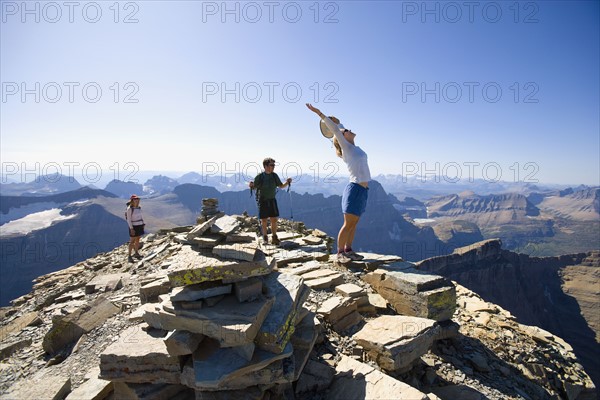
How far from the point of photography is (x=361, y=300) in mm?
6613

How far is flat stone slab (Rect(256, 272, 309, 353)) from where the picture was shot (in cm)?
389

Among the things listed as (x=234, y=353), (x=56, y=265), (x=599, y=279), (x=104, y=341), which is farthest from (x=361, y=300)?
(x=599, y=279)

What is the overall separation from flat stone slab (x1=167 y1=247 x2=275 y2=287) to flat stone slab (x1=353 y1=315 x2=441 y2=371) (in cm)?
240

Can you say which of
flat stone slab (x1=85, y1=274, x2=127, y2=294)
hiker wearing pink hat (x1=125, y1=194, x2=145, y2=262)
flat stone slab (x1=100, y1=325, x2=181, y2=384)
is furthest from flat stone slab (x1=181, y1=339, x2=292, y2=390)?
hiker wearing pink hat (x1=125, y1=194, x2=145, y2=262)

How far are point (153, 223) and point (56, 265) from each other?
196 ft

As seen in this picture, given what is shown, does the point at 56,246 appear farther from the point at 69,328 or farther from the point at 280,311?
the point at 280,311

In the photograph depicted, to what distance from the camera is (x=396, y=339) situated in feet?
16.3

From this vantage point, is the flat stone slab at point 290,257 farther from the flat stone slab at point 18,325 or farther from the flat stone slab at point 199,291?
the flat stone slab at point 18,325

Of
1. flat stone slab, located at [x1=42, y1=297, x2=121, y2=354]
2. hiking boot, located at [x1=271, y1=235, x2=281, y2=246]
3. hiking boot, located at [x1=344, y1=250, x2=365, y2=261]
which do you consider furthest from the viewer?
hiking boot, located at [x1=271, y1=235, x2=281, y2=246]

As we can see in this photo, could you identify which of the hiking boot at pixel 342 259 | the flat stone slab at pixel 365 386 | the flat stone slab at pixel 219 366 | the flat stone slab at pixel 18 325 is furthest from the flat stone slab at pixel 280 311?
the flat stone slab at pixel 18 325

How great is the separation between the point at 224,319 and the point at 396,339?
3113mm

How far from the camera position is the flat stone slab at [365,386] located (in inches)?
153

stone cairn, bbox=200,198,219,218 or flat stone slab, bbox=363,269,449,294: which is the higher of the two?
stone cairn, bbox=200,198,219,218

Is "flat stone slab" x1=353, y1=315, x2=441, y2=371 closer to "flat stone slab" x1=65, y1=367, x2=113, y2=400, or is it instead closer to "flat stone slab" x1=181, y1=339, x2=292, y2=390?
"flat stone slab" x1=181, y1=339, x2=292, y2=390
